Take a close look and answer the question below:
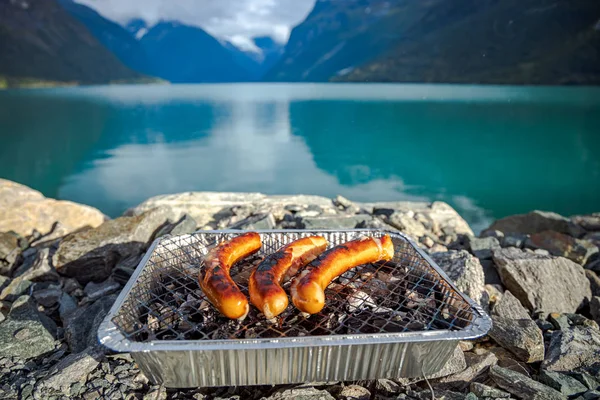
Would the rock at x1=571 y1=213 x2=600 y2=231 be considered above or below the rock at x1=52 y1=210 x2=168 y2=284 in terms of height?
below

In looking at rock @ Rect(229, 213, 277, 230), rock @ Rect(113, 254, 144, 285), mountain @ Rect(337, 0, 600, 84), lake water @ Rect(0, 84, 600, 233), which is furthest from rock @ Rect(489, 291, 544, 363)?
mountain @ Rect(337, 0, 600, 84)

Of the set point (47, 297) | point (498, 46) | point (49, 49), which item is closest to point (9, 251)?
point (47, 297)

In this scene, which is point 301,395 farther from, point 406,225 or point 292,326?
point 406,225

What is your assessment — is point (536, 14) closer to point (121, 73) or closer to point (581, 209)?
point (581, 209)

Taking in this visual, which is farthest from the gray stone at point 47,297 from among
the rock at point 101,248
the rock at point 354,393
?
the rock at point 354,393

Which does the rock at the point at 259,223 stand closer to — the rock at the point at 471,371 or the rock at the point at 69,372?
the rock at the point at 69,372

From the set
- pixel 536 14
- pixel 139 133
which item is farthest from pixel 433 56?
pixel 139 133

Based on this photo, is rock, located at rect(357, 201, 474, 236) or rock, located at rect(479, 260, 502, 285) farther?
rock, located at rect(357, 201, 474, 236)

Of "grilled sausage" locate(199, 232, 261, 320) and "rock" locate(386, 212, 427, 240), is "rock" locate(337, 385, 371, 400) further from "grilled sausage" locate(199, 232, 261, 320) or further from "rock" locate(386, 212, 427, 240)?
"rock" locate(386, 212, 427, 240)
